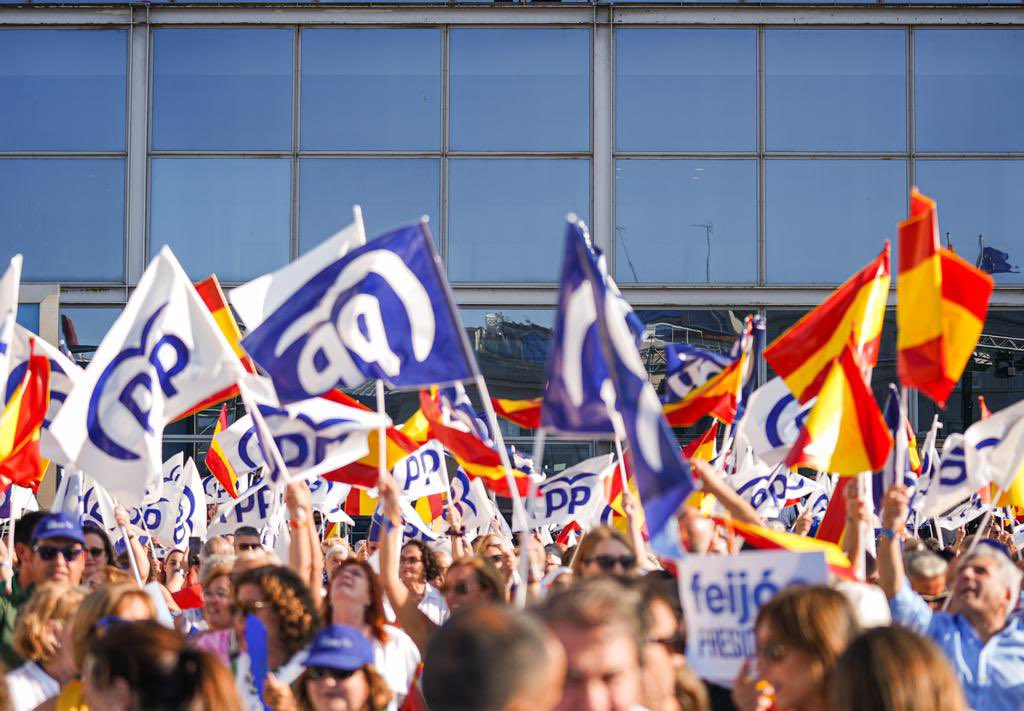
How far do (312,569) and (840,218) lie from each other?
18142mm

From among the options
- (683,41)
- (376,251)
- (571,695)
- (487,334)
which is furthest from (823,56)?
(571,695)

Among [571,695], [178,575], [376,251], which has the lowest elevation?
[178,575]

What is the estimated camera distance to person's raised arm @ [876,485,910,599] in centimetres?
642

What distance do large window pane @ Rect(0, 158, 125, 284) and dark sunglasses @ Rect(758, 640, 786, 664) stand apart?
69.5 feet

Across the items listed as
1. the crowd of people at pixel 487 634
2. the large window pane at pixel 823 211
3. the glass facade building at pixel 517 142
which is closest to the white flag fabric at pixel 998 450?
the crowd of people at pixel 487 634

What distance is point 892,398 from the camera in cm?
1260

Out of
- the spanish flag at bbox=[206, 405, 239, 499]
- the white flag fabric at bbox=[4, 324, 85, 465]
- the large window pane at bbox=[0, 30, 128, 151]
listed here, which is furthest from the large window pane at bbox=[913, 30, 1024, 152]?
the white flag fabric at bbox=[4, 324, 85, 465]

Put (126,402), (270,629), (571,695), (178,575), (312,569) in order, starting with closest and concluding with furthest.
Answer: (571,695)
(270,629)
(312,569)
(126,402)
(178,575)

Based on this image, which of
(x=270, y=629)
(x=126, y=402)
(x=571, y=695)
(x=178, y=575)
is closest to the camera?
(x=571, y=695)

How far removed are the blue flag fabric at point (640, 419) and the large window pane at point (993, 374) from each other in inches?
708

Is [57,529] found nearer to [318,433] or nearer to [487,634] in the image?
[318,433]

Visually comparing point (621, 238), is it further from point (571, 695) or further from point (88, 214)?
point (571, 695)

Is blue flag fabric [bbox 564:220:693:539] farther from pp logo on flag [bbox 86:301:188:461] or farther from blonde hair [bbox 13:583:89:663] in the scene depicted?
pp logo on flag [bbox 86:301:188:461]

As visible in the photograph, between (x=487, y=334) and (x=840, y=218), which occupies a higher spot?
(x=840, y=218)
